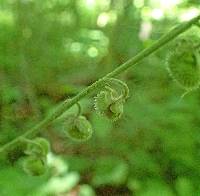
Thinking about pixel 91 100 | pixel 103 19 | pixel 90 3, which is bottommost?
pixel 91 100

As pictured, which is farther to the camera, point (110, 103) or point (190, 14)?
point (190, 14)

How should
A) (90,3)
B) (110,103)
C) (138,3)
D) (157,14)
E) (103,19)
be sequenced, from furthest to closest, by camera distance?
(90,3)
(103,19)
(138,3)
(157,14)
(110,103)

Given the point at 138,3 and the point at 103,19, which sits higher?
the point at 103,19

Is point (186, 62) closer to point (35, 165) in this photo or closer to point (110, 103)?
point (110, 103)

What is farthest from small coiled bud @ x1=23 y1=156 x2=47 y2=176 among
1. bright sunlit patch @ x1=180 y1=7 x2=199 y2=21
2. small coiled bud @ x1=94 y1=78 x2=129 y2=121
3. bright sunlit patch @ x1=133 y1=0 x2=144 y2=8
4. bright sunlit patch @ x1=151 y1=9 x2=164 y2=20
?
bright sunlit patch @ x1=133 y1=0 x2=144 y2=8

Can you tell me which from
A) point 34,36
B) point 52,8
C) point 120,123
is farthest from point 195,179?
point 52,8

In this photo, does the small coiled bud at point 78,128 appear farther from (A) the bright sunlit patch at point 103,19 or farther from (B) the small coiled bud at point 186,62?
(A) the bright sunlit patch at point 103,19

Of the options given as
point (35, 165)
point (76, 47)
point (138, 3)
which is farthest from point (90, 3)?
point (35, 165)

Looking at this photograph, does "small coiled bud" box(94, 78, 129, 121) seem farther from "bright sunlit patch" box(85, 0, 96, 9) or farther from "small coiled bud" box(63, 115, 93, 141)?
"bright sunlit patch" box(85, 0, 96, 9)
